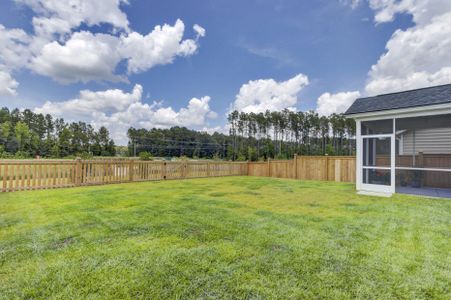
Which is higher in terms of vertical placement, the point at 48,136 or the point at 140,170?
the point at 48,136

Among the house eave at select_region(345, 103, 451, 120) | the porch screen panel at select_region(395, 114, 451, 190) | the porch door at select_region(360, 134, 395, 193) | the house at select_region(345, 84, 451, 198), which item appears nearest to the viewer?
the house eave at select_region(345, 103, 451, 120)

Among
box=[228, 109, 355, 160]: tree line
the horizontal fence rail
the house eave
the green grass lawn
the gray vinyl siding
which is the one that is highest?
box=[228, 109, 355, 160]: tree line

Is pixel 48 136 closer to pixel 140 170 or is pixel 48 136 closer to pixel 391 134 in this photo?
pixel 140 170

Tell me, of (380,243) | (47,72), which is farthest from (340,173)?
(47,72)

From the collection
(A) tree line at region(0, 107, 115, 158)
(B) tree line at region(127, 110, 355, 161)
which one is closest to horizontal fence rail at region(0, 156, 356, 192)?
(B) tree line at region(127, 110, 355, 161)

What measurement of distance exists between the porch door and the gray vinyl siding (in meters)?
3.26

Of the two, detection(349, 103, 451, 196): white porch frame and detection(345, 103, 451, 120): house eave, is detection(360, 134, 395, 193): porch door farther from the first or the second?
detection(345, 103, 451, 120): house eave

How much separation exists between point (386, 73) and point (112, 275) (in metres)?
17.2

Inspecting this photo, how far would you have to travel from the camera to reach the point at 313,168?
11703 mm

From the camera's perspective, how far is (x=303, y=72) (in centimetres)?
1805

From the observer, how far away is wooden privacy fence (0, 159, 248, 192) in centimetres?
698

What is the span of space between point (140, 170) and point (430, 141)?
12056 mm

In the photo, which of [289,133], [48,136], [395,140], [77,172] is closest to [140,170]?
[77,172]

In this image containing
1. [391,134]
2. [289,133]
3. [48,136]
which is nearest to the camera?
[391,134]
